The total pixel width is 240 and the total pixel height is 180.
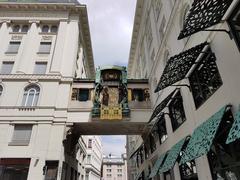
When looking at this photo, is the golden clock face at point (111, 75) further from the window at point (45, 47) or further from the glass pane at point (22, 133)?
the glass pane at point (22, 133)

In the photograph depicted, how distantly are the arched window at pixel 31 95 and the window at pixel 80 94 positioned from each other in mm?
3212

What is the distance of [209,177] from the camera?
26.4 feet

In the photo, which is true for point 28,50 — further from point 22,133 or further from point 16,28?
point 22,133

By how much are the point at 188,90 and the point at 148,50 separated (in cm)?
1162

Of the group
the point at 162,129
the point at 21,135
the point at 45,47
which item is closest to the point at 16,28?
the point at 45,47

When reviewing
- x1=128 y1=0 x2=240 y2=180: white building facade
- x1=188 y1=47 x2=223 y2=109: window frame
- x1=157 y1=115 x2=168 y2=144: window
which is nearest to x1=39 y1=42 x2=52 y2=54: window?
x1=128 y1=0 x2=240 y2=180: white building facade

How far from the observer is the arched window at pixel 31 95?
18.0 metres

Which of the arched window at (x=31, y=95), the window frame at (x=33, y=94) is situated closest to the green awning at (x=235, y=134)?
the window frame at (x=33, y=94)

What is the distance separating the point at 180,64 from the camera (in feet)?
29.3

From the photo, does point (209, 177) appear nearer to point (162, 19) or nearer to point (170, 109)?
point (170, 109)

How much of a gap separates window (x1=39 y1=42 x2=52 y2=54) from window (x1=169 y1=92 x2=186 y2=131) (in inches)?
559

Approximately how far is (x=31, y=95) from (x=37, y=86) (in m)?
0.96

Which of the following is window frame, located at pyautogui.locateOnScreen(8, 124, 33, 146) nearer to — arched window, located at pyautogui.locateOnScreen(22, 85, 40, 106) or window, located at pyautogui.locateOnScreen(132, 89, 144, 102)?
arched window, located at pyautogui.locateOnScreen(22, 85, 40, 106)

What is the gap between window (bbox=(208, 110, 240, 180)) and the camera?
652cm
